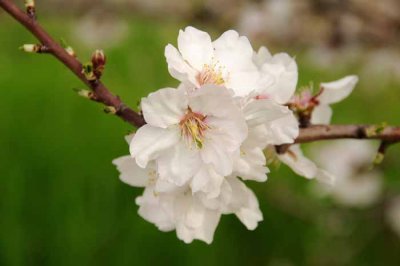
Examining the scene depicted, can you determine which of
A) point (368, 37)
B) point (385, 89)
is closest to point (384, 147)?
point (368, 37)

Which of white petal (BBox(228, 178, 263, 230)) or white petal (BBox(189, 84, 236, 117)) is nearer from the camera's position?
white petal (BBox(189, 84, 236, 117))

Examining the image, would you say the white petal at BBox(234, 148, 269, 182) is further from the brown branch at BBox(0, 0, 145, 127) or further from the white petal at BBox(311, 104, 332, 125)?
the white petal at BBox(311, 104, 332, 125)

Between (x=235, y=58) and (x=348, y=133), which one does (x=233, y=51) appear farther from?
(x=348, y=133)

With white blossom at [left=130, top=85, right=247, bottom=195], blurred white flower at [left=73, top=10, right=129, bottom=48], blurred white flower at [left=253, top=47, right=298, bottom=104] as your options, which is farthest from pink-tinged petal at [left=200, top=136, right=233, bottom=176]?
blurred white flower at [left=73, top=10, right=129, bottom=48]

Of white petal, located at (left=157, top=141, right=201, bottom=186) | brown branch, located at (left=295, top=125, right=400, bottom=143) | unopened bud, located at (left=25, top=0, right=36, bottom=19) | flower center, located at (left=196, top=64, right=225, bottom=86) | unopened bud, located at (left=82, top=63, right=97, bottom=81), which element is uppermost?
unopened bud, located at (left=25, top=0, right=36, bottom=19)

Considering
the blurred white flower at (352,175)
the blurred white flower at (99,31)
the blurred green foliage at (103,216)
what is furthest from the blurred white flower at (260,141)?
the blurred white flower at (99,31)

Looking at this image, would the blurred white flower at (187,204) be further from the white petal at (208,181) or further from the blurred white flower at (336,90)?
the blurred white flower at (336,90)

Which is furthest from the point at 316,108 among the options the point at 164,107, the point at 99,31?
the point at 99,31
